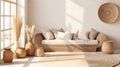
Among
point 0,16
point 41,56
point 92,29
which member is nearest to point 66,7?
point 92,29

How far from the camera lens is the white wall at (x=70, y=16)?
9.72 m

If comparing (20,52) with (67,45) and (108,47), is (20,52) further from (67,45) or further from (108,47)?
(108,47)

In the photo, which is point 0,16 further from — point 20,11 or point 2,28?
point 20,11

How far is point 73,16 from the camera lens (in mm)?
9734

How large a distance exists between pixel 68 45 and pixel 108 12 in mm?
2237

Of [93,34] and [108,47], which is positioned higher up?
[93,34]

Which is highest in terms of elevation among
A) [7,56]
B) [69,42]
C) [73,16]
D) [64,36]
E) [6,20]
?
[73,16]

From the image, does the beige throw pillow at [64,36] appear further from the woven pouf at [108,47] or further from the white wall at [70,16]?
the woven pouf at [108,47]

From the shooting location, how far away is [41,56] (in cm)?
783

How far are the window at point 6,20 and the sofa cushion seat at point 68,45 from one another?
4.91ft

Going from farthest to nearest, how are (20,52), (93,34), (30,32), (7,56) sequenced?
1. (93,34)
2. (30,32)
3. (20,52)
4. (7,56)

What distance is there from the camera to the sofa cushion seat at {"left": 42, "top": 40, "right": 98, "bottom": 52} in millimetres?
8977

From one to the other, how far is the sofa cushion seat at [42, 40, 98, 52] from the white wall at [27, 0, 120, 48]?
35.5 inches

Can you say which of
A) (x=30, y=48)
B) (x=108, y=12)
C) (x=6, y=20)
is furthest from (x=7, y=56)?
(x=108, y=12)
